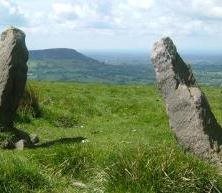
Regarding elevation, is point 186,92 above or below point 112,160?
above

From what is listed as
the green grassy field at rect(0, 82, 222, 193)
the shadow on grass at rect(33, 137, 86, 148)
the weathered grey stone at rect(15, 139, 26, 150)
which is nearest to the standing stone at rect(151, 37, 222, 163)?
the green grassy field at rect(0, 82, 222, 193)

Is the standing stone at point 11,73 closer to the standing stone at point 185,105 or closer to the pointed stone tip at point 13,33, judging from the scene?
the pointed stone tip at point 13,33

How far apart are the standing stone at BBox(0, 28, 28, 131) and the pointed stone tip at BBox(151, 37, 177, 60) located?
4.22 metres

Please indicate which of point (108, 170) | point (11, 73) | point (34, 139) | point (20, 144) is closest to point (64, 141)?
point (34, 139)

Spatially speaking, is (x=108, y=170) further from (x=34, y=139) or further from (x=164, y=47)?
(x=34, y=139)

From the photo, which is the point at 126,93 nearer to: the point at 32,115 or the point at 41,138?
the point at 32,115

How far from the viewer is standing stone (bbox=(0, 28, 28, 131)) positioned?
18.9m

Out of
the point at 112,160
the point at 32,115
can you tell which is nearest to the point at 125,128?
the point at 32,115

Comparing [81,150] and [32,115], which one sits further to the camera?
[32,115]

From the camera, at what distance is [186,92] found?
1720 centimetres

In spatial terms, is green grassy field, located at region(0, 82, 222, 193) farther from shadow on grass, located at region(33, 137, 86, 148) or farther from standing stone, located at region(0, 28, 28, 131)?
standing stone, located at region(0, 28, 28, 131)

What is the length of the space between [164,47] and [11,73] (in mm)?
4804

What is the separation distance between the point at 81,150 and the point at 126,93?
2599cm

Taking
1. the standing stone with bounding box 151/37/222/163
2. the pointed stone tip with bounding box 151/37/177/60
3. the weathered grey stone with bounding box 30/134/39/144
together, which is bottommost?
the weathered grey stone with bounding box 30/134/39/144
